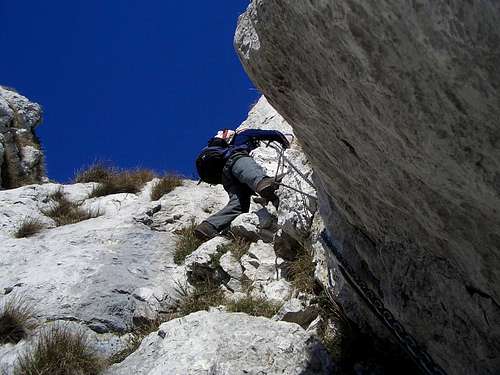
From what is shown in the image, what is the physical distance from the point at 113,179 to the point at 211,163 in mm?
4640

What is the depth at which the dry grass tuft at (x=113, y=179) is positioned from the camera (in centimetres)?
1393

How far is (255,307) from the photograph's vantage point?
24.0 feet

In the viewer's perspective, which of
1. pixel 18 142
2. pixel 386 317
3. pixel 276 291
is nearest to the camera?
pixel 386 317

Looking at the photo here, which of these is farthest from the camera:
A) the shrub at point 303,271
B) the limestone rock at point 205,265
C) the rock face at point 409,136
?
the limestone rock at point 205,265

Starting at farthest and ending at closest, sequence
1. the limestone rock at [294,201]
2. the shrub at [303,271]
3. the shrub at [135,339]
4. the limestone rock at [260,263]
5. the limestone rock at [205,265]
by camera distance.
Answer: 1. the limestone rock at [205,265]
2. the limestone rock at [260,263]
3. the limestone rock at [294,201]
4. the shrub at [303,271]
5. the shrub at [135,339]

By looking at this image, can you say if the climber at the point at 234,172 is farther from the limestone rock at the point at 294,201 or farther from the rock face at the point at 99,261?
the rock face at the point at 99,261

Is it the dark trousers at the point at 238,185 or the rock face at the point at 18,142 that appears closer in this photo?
the dark trousers at the point at 238,185

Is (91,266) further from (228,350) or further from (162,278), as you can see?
(228,350)

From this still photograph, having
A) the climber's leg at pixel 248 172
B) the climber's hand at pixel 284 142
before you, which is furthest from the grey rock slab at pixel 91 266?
the climber's hand at pixel 284 142

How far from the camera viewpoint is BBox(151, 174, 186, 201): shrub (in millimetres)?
12703

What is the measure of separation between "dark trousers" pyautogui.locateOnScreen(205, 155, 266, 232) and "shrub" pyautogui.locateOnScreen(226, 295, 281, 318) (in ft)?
8.21

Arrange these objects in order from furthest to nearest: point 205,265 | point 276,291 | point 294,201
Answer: point 205,265
point 294,201
point 276,291

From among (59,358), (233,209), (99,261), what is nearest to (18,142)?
(99,261)

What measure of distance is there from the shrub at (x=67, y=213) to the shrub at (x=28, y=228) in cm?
62
